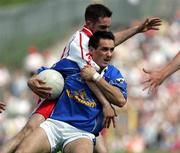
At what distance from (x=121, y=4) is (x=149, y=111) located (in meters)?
8.62

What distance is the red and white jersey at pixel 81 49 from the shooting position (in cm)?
1259

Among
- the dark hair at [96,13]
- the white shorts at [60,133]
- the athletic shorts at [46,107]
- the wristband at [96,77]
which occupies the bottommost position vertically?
the white shorts at [60,133]

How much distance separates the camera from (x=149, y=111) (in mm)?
22781

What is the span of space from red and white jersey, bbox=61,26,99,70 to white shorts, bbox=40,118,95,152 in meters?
0.74

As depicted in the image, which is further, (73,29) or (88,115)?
(73,29)

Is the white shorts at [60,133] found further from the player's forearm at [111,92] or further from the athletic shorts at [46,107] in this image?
the player's forearm at [111,92]

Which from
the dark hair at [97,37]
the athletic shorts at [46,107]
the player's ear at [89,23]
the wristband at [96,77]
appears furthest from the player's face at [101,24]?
the athletic shorts at [46,107]

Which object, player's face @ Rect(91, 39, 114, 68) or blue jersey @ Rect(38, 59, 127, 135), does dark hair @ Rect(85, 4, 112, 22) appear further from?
blue jersey @ Rect(38, 59, 127, 135)

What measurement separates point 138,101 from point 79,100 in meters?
10.5

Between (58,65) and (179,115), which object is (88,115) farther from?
(179,115)

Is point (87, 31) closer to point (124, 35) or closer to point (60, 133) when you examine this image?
point (124, 35)

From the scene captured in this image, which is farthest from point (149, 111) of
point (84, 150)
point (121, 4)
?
point (84, 150)

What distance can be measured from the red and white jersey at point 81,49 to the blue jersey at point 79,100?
3.8 inches

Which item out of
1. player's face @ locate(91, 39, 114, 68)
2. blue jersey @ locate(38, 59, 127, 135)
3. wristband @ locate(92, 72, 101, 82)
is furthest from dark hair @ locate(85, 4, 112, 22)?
wristband @ locate(92, 72, 101, 82)
